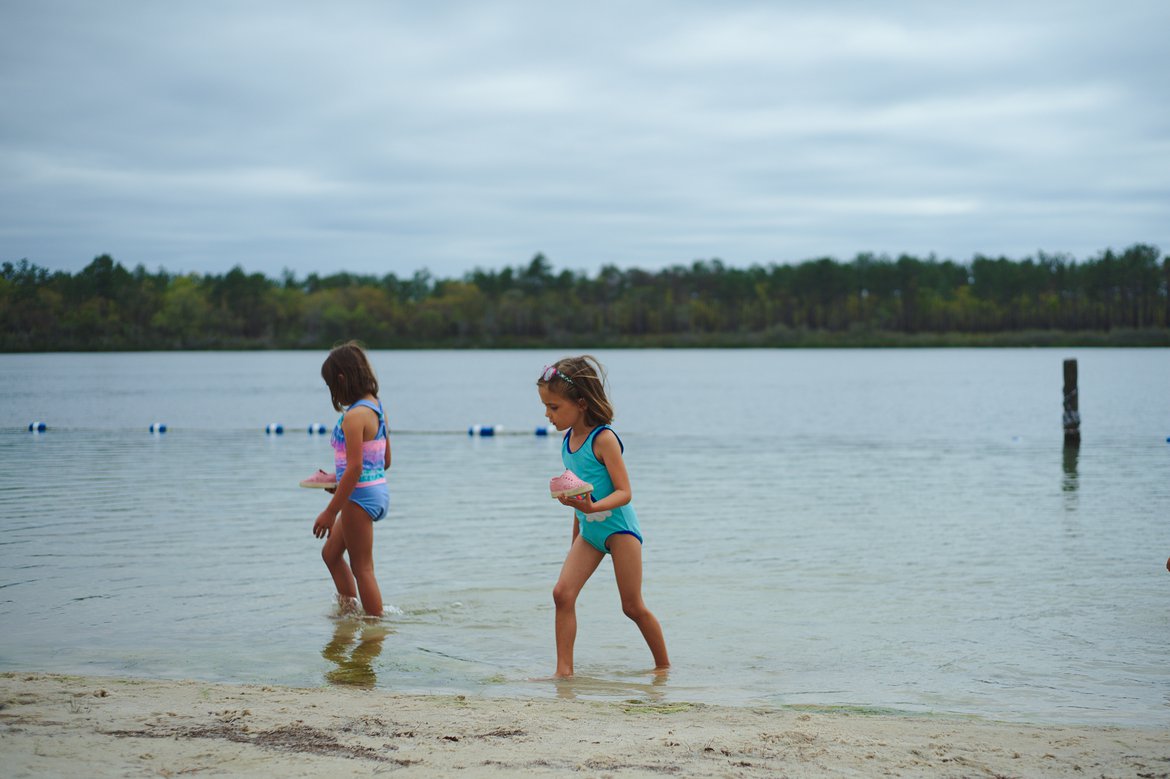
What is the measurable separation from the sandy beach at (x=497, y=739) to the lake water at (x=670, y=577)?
0.83 m

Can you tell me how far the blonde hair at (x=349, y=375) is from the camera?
25.4 feet

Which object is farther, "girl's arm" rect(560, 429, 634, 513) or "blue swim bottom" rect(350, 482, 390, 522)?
"blue swim bottom" rect(350, 482, 390, 522)

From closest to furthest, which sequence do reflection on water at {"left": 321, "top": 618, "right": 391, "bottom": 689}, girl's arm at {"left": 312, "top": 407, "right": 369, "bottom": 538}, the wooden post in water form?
reflection on water at {"left": 321, "top": 618, "right": 391, "bottom": 689} < girl's arm at {"left": 312, "top": 407, "right": 369, "bottom": 538} < the wooden post in water

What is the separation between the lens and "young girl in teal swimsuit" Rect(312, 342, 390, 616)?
7.70m

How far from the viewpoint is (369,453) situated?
25.8ft

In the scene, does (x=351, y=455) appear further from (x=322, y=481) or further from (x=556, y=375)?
(x=556, y=375)

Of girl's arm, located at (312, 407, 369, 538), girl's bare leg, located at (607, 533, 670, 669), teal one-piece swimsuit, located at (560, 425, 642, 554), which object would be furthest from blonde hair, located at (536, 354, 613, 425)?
girl's arm, located at (312, 407, 369, 538)

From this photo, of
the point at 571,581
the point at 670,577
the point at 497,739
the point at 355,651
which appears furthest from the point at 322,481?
the point at 670,577

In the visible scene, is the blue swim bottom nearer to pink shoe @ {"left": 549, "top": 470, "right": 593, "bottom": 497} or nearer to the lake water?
the lake water

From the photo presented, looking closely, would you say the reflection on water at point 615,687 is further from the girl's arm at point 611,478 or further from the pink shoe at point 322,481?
the pink shoe at point 322,481

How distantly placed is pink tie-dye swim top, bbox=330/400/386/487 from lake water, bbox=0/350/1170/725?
1141mm

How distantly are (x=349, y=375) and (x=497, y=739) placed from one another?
3.33 meters

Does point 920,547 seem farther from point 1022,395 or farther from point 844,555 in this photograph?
point 1022,395

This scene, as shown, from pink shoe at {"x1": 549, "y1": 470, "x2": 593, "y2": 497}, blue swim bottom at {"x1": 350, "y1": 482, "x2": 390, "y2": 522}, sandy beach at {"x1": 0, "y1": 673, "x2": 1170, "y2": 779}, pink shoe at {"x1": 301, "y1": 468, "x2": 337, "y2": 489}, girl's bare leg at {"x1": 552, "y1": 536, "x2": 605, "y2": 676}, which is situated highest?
pink shoe at {"x1": 549, "y1": 470, "x2": 593, "y2": 497}
